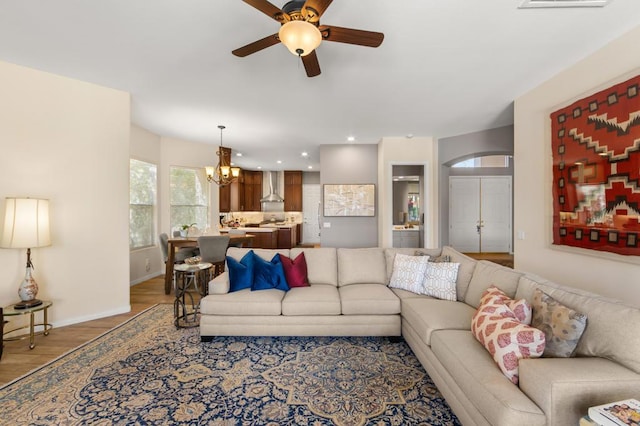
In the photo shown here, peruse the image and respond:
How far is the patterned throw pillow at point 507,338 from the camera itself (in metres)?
1.45

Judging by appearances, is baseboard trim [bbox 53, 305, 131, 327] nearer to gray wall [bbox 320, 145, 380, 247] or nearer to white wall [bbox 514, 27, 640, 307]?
gray wall [bbox 320, 145, 380, 247]

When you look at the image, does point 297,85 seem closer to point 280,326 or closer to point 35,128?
point 280,326

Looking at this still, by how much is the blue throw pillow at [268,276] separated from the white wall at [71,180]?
1.91 metres

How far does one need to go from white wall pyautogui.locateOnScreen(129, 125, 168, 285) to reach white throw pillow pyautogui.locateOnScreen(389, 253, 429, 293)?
4.39 metres

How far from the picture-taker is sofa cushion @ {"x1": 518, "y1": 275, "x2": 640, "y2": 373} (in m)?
1.29

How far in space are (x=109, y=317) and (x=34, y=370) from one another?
→ 1.16 m

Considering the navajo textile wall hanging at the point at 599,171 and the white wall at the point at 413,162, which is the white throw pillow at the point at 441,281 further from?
the white wall at the point at 413,162

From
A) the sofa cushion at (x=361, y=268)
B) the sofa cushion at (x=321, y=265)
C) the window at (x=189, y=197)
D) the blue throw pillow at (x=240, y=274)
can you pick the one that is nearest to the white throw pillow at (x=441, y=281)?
the sofa cushion at (x=361, y=268)

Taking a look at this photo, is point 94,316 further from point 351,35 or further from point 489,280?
point 489,280

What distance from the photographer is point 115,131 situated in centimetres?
346

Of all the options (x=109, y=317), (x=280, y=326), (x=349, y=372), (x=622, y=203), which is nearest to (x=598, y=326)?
(x=622, y=203)

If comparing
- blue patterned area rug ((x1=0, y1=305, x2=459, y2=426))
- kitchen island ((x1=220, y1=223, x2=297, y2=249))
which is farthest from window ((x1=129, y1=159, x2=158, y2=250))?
blue patterned area rug ((x1=0, y1=305, x2=459, y2=426))

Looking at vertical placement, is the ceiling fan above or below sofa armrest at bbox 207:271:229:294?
above

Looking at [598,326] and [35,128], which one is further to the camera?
[35,128]
